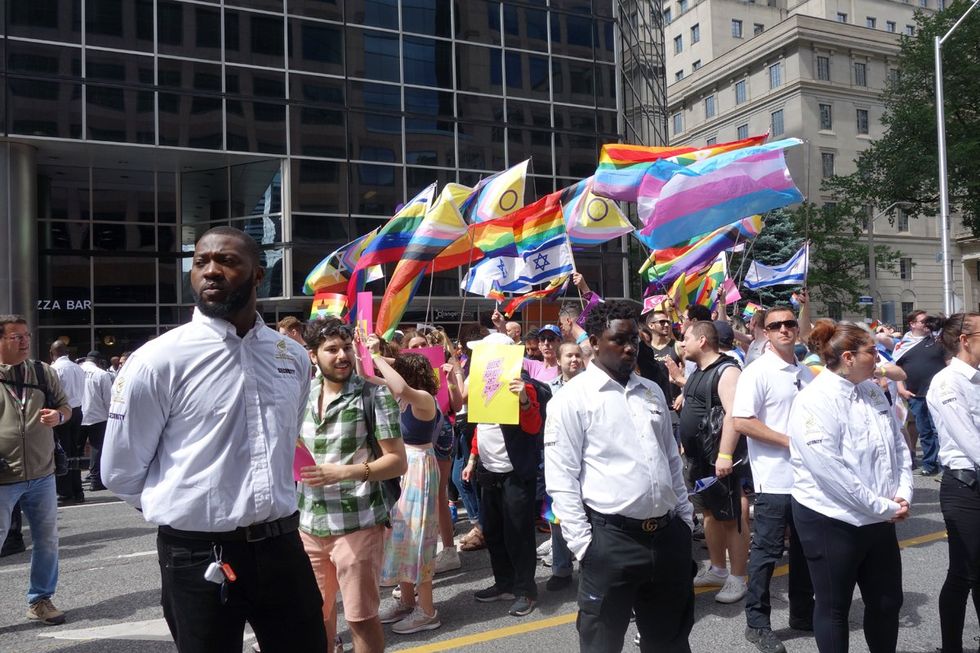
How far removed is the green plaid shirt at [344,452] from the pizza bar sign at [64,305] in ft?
69.9

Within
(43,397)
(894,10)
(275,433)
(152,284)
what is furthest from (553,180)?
(894,10)

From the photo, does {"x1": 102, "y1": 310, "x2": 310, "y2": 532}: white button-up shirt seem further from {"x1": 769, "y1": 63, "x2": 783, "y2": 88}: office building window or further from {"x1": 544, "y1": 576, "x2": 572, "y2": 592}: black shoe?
{"x1": 769, "y1": 63, "x2": 783, "y2": 88}: office building window

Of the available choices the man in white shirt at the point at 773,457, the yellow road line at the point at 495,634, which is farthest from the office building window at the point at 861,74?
the yellow road line at the point at 495,634

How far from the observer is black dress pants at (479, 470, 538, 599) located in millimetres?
5633

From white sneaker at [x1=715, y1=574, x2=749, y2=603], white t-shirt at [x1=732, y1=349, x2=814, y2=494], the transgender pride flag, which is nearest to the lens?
white t-shirt at [x1=732, y1=349, x2=814, y2=494]

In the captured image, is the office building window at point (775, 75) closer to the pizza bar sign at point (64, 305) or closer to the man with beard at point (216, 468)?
the pizza bar sign at point (64, 305)

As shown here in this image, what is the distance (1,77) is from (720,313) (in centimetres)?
1867

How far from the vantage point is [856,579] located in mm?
3779

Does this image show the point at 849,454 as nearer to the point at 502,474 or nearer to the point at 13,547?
the point at 502,474

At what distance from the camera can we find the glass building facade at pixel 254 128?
20672 mm

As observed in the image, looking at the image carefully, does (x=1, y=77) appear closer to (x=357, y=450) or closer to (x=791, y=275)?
(x=791, y=275)

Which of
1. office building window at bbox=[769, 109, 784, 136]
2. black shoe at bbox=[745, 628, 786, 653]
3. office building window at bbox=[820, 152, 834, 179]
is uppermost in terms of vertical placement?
office building window at bbox=[769, 109, 784, 136]

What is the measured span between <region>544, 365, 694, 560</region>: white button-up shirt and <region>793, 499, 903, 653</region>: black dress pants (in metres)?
0.68

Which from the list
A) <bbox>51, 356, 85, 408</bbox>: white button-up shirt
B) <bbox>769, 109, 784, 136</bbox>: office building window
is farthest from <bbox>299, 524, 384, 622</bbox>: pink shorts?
<bbox>769, 109, 784, 136</bbox>: office building window
